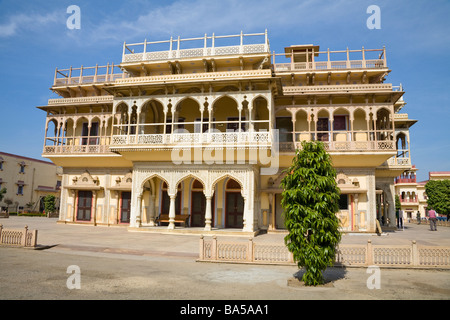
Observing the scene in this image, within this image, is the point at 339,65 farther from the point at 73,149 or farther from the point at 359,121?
the point at 73,149

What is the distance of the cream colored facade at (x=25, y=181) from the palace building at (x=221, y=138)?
25.1 metres

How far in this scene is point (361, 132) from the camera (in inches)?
781

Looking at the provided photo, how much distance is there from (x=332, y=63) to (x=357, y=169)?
7.41 m

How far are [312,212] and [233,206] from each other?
13.2 m

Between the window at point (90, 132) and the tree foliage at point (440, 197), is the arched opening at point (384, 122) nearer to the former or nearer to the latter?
the window at point (90, 132)

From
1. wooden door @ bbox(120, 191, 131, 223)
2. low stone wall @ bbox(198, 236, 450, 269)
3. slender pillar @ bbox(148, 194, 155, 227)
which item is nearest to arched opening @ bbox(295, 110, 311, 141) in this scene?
slender pillar @ bbox(148, 194, 155, 227)

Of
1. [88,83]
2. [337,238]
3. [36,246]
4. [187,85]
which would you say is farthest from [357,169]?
[88,83]

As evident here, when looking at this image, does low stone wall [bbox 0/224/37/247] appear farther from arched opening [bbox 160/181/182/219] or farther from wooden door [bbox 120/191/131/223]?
wooden door [bbox 120/191/131/223]

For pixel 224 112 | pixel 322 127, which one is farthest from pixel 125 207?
pixel 322 127

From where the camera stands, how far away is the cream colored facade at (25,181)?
42375mm

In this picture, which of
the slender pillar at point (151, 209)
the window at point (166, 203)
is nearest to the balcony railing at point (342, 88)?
the window at point (166, 203)

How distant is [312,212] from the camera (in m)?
7.38

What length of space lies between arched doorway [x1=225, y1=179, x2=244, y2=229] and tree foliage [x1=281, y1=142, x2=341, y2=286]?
12585mm
